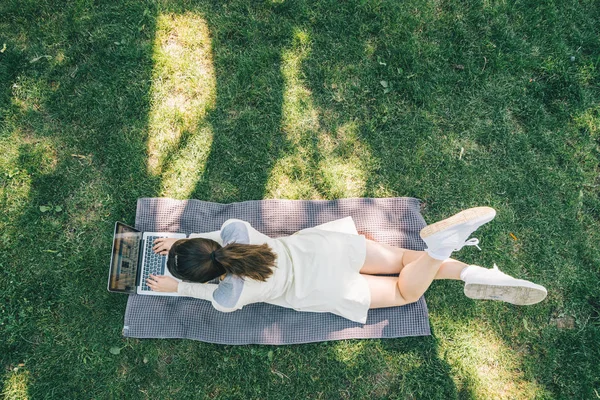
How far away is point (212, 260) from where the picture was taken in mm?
3449

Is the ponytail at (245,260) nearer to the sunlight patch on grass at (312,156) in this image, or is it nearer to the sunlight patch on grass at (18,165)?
the sunlight patch on grass at (312,156)

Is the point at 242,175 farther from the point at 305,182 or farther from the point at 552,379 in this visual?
the point at 552,379

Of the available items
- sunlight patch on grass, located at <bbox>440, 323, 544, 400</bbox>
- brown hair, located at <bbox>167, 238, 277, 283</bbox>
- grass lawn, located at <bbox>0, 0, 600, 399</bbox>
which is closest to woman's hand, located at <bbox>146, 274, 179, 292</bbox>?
grass lawn, located at <bbox>0, 0, 600, 399</bbox>

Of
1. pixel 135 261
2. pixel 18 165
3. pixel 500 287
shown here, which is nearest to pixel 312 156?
pixel 135 261

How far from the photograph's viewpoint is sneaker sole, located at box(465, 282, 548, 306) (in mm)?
3658

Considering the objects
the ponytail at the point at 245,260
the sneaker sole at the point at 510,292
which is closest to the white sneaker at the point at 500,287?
the sneaker sole at the point at 510,292

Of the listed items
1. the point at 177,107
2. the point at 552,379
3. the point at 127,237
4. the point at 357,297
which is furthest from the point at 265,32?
the point at 552,379

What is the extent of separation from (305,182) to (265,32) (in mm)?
1873

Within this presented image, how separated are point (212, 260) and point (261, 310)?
136 cm

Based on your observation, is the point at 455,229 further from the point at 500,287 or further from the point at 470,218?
the point at 500,287

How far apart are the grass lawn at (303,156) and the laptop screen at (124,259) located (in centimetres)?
30

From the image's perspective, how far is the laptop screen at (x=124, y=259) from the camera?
14.2ft

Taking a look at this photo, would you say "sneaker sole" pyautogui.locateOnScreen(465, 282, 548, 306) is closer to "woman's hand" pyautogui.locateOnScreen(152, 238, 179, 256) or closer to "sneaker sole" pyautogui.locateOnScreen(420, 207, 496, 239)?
"sneaker sole" pyautogui.locateOnScreen(420, 207, 496, 239)

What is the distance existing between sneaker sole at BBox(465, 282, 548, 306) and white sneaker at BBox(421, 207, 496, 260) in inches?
19.9
